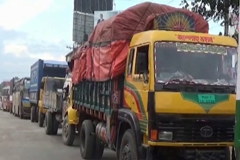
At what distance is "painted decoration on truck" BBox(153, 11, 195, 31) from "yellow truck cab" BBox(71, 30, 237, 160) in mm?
456

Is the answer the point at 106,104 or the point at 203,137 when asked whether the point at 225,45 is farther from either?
the point at 106,104

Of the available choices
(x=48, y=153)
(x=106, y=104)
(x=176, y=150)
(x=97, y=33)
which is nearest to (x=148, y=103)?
(x=176, y=150)

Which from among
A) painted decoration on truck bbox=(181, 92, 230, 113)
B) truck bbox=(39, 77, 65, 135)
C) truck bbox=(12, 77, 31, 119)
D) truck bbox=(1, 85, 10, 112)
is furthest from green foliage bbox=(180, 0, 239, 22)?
truck bbox=(1, 85, 10, 112)

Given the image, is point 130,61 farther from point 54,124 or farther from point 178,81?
point 54,124

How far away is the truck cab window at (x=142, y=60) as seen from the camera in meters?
7.61

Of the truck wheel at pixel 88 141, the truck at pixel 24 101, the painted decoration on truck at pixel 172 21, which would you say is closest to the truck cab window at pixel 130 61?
the painted decoration on truck at pixel 172 21

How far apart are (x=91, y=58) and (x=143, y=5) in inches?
94.8

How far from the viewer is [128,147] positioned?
25.8 feet

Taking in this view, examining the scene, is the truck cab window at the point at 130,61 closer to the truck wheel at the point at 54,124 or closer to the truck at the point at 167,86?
the truck at the point at 167,86

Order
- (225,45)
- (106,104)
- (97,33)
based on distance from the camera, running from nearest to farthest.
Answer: (225,45), (106,104), (97,33)

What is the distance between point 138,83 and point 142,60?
41 centimetres

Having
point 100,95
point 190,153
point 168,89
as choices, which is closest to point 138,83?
point 168,89

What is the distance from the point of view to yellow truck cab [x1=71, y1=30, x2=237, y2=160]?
7.03 metres

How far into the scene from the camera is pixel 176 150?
24.3 ft
